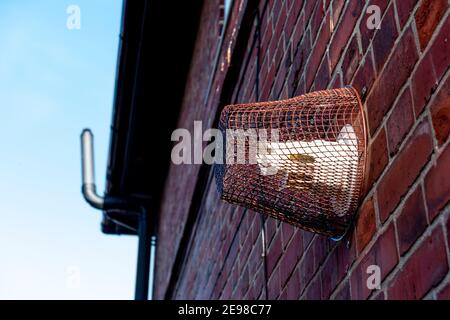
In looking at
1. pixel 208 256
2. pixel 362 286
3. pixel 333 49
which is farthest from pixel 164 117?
pixel 362 286

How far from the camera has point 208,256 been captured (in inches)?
123

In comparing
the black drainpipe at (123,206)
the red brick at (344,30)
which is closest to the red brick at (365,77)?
the red brick at (344,30)

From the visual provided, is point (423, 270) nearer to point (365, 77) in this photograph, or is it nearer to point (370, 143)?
point (370, 143)

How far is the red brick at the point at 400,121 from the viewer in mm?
1145

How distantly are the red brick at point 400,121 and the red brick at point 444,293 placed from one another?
0.93ft

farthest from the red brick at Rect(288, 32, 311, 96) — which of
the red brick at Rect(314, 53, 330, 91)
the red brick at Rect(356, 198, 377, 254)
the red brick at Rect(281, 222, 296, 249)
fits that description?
the red brick at Rect(356, 198, 377, 254)

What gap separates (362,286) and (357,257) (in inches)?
2.5

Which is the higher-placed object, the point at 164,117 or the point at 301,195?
the point at 301,195

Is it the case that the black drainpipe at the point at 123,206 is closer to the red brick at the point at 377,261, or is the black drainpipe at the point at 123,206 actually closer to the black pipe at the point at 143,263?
the black pipe at the point at 143,263

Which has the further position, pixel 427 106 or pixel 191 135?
pixel 191 135

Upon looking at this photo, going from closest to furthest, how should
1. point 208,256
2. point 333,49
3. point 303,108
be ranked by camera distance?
point 303,108
point 333,49
point 208,256

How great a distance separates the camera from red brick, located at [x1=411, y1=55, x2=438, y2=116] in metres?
1.07

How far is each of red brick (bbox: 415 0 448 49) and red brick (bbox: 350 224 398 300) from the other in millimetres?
315
